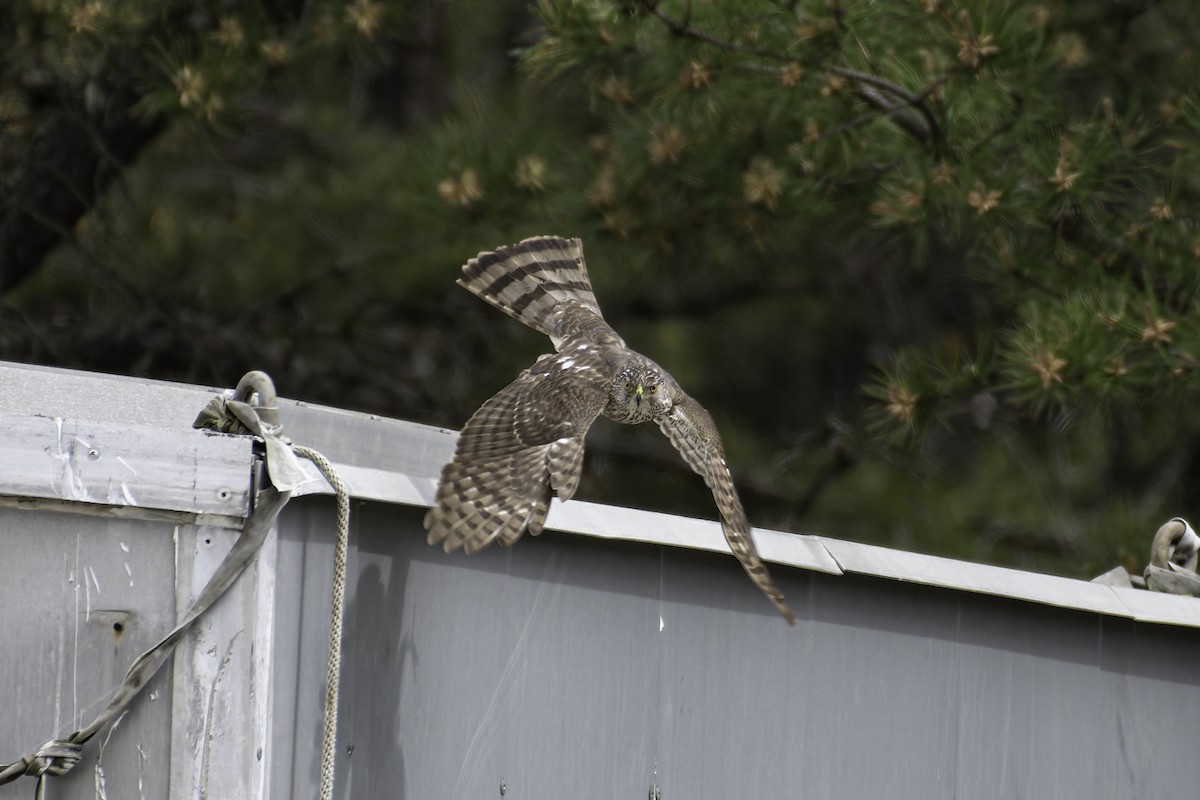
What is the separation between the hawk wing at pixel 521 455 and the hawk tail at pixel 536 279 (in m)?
0.38

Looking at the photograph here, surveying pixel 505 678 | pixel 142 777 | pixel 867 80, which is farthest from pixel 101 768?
pixel 867 80

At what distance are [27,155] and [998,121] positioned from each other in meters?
3.70

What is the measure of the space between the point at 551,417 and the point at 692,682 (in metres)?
0.75

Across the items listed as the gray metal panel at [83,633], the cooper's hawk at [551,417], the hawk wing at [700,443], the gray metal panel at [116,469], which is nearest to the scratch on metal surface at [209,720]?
the gray metal panel at [83,633]

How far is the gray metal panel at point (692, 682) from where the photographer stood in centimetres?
206

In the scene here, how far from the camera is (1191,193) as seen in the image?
4797 millimetres

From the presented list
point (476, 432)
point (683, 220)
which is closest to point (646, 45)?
point (683, 220)

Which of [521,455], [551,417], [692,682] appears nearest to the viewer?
[692,682]

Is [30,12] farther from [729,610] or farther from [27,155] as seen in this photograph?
[729,610]

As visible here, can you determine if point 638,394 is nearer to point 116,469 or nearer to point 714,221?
point 116,469

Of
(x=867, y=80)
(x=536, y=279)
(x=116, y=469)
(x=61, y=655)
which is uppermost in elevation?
(x=867, y=80)

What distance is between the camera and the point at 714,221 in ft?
17.1

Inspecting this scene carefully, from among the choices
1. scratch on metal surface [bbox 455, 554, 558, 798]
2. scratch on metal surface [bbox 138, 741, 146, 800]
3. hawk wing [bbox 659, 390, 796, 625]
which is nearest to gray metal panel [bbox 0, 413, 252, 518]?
scratch on metal surface [bbox 138, 741, 146, 800]

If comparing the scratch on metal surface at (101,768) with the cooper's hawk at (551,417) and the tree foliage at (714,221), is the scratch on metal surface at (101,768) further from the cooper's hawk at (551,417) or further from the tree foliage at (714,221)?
the tree foliage at (714,221)
